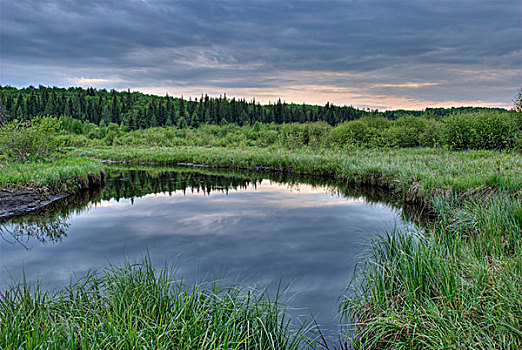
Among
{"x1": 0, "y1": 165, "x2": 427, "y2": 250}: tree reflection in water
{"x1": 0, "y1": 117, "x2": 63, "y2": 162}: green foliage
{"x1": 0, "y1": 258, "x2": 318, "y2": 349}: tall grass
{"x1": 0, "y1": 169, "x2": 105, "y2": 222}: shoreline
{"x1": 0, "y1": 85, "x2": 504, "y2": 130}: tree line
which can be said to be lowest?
{"x1": 0, "y1": 165, "x2": 427, "y2": 250}: tree reflection in water

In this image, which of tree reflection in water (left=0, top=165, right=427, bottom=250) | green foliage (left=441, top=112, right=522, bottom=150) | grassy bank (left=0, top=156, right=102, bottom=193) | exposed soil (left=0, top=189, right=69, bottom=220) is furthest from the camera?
green foliage (left=441, top=112, right=522, bottom=150)

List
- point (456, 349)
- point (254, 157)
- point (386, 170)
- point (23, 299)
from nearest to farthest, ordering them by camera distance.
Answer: point (456, 349), point (23, 299), point (386, 170), point (254, 157)

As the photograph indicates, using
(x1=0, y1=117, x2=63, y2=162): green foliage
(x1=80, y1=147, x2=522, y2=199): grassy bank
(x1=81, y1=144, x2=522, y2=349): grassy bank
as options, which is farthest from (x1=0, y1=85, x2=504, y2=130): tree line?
(x1=81, y1=144, x2=522, y2=349): grassy bank

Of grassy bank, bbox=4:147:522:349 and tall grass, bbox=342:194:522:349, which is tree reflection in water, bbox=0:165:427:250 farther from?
tall grass, bbox=342:194:522:349

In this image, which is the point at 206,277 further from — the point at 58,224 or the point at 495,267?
the point at 58,224

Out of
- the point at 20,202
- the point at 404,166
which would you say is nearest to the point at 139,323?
the point at 20,202

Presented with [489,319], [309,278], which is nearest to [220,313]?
[489,319]

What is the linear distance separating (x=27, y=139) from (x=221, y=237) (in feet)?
37.5

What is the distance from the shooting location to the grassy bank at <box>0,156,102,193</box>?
10797mm

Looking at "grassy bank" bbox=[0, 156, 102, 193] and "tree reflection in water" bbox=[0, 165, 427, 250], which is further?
"grassy bank" bbox=[0, 156, 102, 193]

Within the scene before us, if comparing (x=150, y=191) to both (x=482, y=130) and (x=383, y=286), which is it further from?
(x=482, y=130)

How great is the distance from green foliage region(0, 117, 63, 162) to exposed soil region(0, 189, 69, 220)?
423cm

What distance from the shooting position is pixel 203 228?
32.0 feet

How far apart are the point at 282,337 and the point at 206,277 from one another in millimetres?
2553
